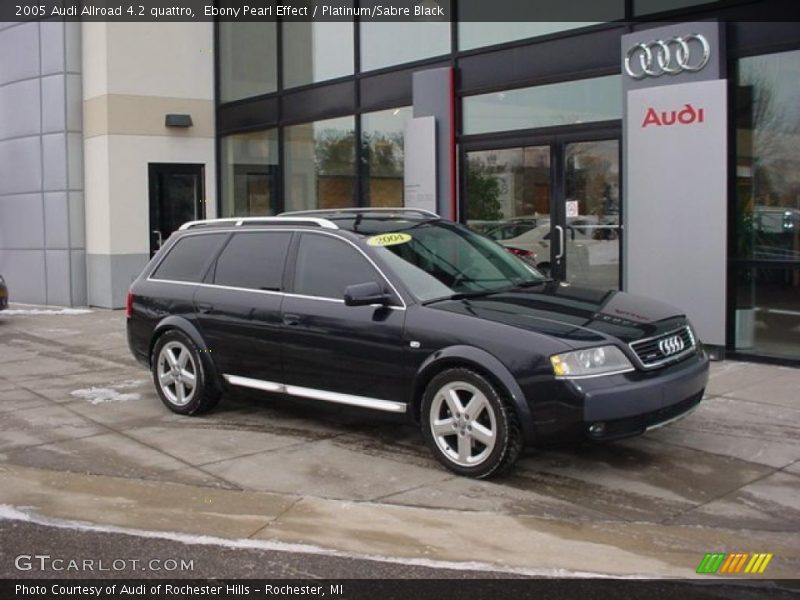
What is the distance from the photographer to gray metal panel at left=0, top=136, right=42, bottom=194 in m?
16.7

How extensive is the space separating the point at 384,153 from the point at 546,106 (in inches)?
125

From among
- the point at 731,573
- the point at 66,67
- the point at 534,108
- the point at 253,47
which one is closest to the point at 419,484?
the point at 731,573

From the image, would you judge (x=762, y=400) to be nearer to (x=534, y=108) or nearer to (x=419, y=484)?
(x=419, y=484)

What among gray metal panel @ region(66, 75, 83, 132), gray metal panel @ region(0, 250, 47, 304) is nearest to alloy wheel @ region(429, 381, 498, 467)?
gray metal panel @ region(66, 75, 83, 132)

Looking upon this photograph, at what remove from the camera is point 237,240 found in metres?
7.52

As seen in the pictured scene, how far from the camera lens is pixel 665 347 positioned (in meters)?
5.77

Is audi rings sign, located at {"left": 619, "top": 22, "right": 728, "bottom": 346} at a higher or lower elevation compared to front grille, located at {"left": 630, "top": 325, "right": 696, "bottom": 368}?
higher

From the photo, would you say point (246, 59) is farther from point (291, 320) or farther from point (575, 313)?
point (575, 313)

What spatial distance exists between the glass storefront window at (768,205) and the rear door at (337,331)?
4.87 metres

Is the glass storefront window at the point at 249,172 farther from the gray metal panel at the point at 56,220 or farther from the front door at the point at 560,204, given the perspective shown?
the front door at the point at 560,204

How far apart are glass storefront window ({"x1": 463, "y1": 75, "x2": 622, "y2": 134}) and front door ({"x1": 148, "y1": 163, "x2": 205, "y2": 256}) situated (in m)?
6.74

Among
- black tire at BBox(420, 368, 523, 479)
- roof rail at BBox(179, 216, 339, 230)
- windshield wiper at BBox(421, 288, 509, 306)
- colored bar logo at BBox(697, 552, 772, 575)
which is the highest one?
roof rail at BBox(179, 216, 339, 230)

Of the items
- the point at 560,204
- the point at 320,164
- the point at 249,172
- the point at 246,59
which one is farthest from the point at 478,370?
the point at 246,59

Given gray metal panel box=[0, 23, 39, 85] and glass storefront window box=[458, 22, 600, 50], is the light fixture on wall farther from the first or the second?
glass storefront window box=[458, 22, 600, 50]
